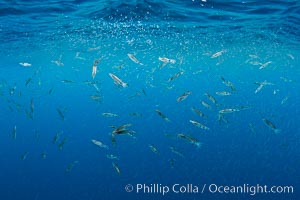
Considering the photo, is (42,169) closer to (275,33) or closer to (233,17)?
(233,17)

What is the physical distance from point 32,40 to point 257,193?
20705 millimetres

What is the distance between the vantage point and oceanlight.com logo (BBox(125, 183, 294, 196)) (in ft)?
54.6

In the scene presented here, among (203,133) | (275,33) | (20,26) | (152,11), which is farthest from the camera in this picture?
(203,133)

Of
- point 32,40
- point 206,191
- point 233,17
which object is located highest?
point 233,17

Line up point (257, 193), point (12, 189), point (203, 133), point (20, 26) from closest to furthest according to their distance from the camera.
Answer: point (257, 193) → point (20, 26) → point (12, 189) → point (203, 133)

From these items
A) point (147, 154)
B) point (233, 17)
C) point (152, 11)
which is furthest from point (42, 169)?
point (233, 17)

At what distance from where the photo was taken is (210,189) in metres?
16.9

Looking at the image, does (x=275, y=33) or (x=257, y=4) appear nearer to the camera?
(x=257, y=4)

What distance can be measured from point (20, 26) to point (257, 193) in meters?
17.6

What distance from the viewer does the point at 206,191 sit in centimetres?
1703

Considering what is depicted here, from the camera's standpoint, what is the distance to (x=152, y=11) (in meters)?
15.1

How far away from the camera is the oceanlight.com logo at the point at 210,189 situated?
16.6 m

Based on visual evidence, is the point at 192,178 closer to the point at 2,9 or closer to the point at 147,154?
the point at 147,154

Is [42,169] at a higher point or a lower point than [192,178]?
lower
